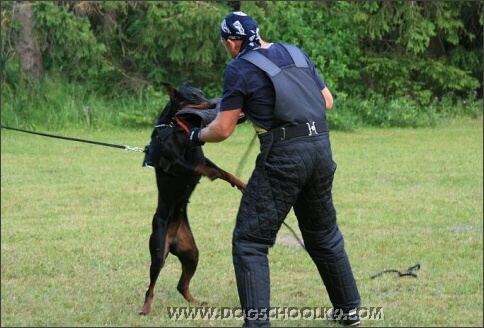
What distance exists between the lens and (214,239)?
28.3 feet

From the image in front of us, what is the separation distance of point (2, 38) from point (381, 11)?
9.11 metres

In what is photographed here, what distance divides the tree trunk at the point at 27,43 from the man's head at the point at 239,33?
16.0 m

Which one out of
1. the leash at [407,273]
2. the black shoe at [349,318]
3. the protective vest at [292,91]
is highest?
the protective vest at [292,91]

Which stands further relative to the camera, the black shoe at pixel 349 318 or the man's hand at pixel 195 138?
the black shoe at pixel 349 318

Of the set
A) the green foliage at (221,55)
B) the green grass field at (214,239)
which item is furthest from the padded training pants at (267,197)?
the green foliage at (221,55)

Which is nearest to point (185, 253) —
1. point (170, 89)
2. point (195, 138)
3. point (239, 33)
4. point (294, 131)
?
point (195, 138)

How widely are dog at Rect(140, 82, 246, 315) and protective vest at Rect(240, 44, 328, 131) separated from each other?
0.64 m

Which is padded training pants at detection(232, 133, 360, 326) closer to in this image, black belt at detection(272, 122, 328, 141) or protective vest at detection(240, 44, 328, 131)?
black belt at detection(272, 122, 328, 141)

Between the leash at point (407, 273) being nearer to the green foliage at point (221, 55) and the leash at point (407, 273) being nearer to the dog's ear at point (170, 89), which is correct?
the dog's ear at point (170, 89)

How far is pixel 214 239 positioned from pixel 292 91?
12.1 ft

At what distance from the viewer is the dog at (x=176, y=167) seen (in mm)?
5652

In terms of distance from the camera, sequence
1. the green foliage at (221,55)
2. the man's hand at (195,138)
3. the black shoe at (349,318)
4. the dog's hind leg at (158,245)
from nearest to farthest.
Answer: the man's hand at (195,138)
the black shoe at (349,318)
the dog's hind leg at (158,245)
the green foliage at (221,55)

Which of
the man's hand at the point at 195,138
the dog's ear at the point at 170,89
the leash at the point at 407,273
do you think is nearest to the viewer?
the man's hand at the point at 195,138

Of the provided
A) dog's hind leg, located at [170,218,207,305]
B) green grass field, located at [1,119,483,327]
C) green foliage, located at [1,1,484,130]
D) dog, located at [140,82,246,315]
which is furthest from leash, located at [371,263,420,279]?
green foliage, located at [1,1,484,130]
